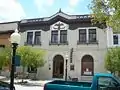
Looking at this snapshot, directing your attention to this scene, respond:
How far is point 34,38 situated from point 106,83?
2892 centimetres

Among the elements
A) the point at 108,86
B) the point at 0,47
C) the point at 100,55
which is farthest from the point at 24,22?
the point at 108,86

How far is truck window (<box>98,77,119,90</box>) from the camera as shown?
937 cm

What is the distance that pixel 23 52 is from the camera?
30.9m

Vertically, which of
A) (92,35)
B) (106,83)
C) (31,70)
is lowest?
(106,83)

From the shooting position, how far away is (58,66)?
36.6 metres

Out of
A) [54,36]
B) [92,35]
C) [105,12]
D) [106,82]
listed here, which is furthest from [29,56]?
[106,82]

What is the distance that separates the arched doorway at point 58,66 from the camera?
119 feet

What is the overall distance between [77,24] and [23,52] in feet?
30.3

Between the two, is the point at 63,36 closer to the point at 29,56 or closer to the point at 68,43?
the point at 68,43

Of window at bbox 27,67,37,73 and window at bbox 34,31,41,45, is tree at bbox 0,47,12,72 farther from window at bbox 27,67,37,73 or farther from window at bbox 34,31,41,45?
window at bbox 34,31,41,45

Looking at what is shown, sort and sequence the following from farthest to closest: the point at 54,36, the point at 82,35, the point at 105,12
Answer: the point at 54,36 → the point at 82,35 → the point at 105,12

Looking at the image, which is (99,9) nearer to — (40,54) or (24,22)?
(40,54)

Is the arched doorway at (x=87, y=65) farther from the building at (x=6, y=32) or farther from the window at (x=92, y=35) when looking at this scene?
the building at (x=6, y=32)

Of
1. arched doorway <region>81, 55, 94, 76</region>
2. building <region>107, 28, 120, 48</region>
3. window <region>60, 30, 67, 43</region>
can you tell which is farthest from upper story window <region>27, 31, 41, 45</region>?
building <region>107, 28, 120, 48</region>
